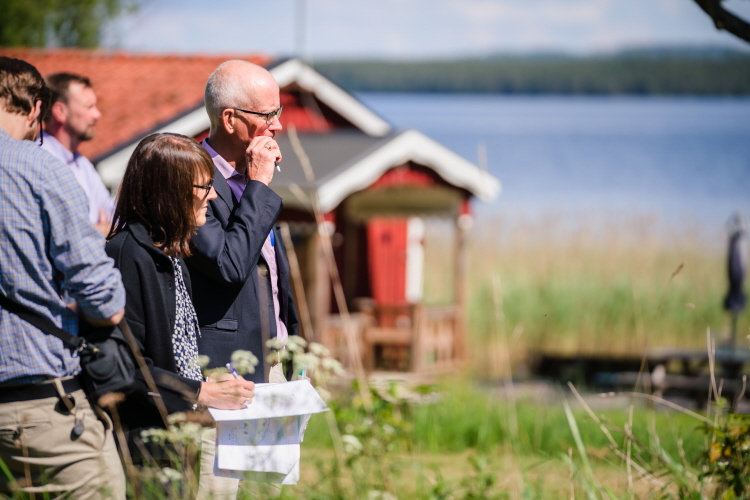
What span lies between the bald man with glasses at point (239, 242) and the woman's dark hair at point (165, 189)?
104 millimetres

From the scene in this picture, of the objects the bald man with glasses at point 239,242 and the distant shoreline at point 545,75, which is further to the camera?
the distant shoreline at point 545,75

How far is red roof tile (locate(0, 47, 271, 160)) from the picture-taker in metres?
12.4

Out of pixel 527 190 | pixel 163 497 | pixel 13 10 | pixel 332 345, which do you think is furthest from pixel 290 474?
pixel 527 190

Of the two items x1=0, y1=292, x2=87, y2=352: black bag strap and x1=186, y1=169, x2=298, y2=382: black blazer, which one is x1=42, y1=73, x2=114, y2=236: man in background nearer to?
x1=186, y1=169, x2=298, y2=382: black blazer

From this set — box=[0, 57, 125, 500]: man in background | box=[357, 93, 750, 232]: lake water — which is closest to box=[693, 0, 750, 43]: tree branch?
box=[0, 57, 125, 500]: man in background

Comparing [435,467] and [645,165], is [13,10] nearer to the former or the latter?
[435,467]

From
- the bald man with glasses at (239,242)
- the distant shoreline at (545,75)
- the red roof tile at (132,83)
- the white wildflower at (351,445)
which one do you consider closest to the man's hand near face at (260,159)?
the bald man with glasses at (239,242)

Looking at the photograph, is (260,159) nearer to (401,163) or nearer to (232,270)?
(232,270)

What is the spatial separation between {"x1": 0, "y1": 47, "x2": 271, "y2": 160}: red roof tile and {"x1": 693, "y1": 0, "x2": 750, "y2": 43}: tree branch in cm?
861

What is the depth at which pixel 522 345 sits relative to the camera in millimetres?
14727

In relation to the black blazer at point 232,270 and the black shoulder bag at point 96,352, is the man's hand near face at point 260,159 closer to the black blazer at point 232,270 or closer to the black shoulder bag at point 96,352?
the black blazer at point 232,270

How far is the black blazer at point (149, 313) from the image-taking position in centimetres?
290

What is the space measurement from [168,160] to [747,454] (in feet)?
8.00

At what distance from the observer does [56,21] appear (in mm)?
24828
